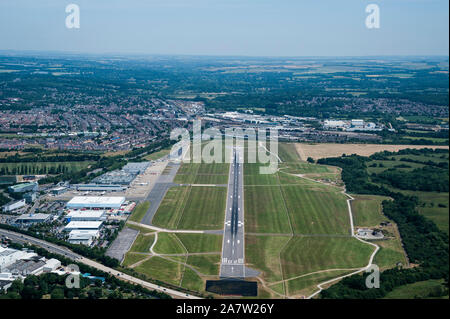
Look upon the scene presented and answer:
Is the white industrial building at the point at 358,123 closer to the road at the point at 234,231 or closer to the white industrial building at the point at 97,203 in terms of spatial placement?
the road at the point at 234,231

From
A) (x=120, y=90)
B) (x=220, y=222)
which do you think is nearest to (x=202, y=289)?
(x=220, y=222)

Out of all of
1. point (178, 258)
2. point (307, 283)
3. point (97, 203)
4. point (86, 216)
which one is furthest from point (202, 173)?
point (307, 283)

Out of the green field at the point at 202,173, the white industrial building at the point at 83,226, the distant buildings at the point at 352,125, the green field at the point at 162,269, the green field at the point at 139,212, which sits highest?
the distant buildings at the point at 352,125

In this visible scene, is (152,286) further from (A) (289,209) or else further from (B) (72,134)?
(B) (72,134)

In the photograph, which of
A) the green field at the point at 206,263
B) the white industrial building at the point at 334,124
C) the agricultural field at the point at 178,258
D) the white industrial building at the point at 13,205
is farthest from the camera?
the white industrial building at the point at 334,124

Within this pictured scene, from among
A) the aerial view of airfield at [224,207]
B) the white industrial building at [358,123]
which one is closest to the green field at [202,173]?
the aerial view of airfield at [224,207]

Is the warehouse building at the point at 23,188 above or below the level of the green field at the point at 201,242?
above
